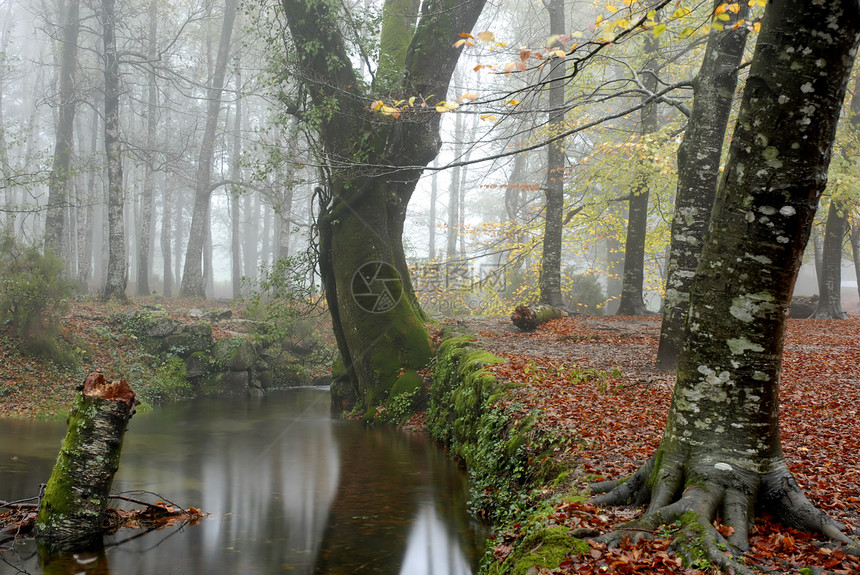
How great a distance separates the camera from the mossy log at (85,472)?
569 centimetres

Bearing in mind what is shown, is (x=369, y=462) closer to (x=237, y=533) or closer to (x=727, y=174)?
(x=237, y=533)

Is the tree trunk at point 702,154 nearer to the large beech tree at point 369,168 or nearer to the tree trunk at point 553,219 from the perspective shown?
the large beech tree at point 369,168

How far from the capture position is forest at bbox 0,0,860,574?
3.60 meters

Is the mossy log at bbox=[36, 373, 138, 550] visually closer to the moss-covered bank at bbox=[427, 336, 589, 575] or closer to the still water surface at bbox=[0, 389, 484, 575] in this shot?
the still water surface at bbox=[0, 389, 484, 575]

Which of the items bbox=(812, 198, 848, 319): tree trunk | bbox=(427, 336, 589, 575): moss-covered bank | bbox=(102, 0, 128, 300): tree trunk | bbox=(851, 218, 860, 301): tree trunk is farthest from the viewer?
bbox=(851, 218, 860, 301): tree trunk

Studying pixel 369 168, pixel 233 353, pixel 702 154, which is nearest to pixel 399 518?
pixel 702 154

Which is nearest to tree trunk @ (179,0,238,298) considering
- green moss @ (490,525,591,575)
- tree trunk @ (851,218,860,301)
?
green moss @ (490,525,591,575)

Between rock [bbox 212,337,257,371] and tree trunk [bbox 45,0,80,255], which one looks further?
tree trunk [bbox 45,0,80,255]

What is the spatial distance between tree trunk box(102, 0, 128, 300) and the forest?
0.10 m

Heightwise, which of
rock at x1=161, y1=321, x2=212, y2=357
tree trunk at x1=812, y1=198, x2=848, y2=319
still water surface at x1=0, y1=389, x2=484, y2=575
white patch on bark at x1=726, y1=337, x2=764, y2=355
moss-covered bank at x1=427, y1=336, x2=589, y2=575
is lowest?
still water surface at x1=0, y1=389, x2=484, y2=575

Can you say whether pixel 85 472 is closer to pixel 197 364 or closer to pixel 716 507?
pixel 716 507

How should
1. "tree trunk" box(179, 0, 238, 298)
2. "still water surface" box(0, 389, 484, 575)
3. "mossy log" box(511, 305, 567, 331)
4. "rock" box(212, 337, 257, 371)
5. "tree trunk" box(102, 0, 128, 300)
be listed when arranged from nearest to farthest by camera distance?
"still water surface" box(0, 389, 484, 575)
"mossy log" box(511, 305, 567, 331)
"rock" box(212, 337, 257, 371)
"tree trunk" box(102, 0, 128, 300)
"tree trunk" box(179, 0, 238, 298)

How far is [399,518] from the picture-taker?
6.85 meters

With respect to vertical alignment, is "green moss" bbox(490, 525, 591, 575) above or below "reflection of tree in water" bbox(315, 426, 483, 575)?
above
